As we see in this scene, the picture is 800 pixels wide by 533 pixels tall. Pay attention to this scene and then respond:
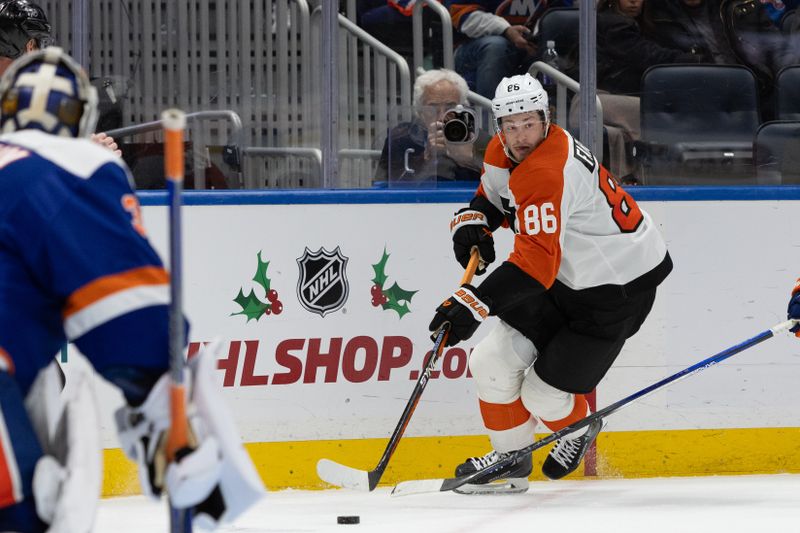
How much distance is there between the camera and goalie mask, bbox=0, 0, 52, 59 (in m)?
3.44

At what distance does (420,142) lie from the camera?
4336 millimetres

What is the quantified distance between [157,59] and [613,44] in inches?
57.0

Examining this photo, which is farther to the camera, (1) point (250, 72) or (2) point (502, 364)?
(1) point (250, 72)

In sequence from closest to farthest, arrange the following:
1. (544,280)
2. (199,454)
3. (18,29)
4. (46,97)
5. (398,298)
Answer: (199,454) → (46,97) → (18,29) → (544,280) → (398,298)

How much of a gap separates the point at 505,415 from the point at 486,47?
1.20m

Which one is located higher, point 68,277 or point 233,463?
point 68,277

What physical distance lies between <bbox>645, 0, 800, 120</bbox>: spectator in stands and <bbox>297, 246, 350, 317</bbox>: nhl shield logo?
1343mm

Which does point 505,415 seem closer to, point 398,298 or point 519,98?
point 398,298

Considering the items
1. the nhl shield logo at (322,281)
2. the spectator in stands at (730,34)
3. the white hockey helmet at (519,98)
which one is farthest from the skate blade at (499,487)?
the spectator in stands at (730,34)

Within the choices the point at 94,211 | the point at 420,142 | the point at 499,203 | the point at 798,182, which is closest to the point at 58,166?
the point at 94,211

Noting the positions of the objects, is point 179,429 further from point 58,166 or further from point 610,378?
point 610,378

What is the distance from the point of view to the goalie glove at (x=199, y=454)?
1.38 metres

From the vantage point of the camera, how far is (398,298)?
160 inches

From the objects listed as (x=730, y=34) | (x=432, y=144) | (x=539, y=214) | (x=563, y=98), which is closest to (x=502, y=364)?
(x=539, y=214)
